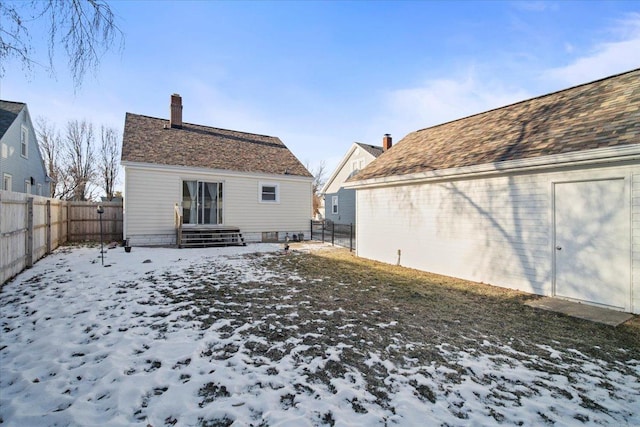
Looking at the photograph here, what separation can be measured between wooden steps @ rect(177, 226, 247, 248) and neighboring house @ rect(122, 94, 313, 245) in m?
0.36

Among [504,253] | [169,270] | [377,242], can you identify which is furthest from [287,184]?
[504,253]

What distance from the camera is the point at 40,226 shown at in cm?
909

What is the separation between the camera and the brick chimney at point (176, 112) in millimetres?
15531

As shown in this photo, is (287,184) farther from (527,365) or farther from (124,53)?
(527,365)

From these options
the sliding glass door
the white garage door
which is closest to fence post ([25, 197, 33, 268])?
the sliding glass door

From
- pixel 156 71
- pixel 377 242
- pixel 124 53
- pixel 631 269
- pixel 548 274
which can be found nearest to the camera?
pixel 124 53

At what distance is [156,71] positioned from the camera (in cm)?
743

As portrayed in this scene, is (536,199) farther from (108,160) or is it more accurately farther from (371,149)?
(108,160)

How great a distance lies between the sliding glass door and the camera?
13.5 m

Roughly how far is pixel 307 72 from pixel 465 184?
9873 millimetres

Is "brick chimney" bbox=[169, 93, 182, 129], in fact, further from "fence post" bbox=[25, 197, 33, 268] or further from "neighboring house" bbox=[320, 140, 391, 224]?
"neighboring house" bbox=[320, 140, 391, 224]

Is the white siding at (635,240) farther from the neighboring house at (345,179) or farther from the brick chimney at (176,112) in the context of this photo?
the neighboring house at (345,179)

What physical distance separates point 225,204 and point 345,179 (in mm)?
14250

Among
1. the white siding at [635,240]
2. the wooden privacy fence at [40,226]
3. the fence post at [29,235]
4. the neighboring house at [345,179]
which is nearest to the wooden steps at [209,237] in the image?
the wooden privacy fence at [40,226]
